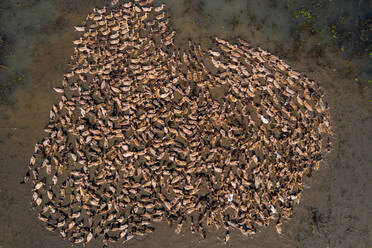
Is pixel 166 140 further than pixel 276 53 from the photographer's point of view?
No

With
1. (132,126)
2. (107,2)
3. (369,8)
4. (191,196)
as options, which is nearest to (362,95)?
(369,8)

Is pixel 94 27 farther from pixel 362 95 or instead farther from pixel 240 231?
pixel 362 95

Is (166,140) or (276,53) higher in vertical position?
(276,53)
